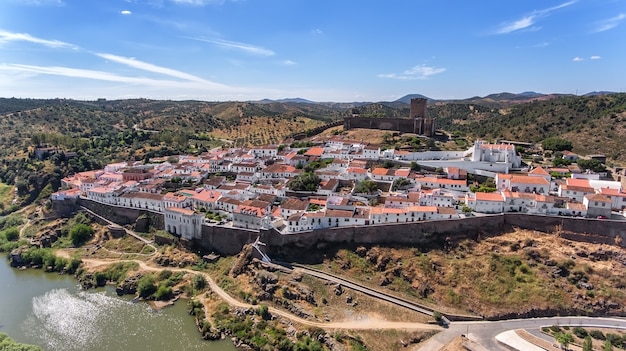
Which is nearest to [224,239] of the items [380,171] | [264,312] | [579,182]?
[264,312]

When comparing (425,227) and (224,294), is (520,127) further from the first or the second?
(224,294)

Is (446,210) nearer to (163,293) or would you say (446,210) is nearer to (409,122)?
(163,293)

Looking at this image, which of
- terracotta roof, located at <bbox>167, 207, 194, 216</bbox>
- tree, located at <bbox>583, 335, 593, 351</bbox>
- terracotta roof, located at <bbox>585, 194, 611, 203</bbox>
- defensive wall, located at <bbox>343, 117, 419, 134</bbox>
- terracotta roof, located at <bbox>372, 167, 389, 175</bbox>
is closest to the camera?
tree, located at <bbox>583, 335, 593, 351</bbox>

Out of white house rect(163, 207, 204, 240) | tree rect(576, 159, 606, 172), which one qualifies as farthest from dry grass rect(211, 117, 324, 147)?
tree rect(576, 159, 606, 172)

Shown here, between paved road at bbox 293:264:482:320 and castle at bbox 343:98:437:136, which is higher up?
castle at bbox 343:98:437:136

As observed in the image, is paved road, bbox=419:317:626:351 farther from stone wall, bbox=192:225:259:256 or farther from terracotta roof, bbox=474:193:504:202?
stone wall, bbox=192:225:259:256

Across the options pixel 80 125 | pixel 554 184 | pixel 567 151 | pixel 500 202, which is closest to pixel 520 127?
pixel 567 151

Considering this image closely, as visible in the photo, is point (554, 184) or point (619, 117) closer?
point (554, 184)
